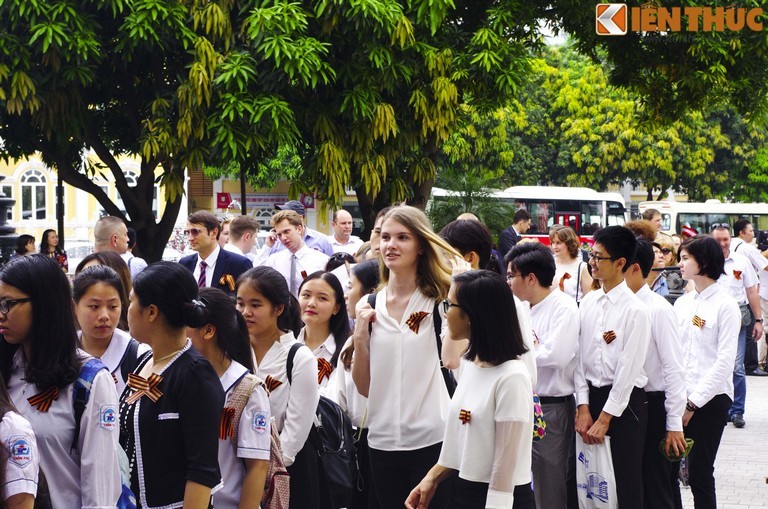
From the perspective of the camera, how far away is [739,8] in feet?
47.6

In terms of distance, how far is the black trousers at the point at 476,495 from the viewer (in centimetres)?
393

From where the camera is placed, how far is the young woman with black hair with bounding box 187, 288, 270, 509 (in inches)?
148

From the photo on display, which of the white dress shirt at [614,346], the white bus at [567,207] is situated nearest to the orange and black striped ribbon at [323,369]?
the white dress shirt at [614,346]

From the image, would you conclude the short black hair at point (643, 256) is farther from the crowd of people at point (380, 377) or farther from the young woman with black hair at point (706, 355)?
the young woman with black hair at point (706, 355)

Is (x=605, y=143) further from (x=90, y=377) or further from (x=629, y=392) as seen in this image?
(x=90, y=377)

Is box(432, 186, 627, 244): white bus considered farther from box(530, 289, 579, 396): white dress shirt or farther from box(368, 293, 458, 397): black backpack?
box(368, 293, 458, 397): black backpack

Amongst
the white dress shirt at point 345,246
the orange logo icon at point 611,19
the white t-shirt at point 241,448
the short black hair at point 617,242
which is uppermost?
the orange logo icon at point 611,19

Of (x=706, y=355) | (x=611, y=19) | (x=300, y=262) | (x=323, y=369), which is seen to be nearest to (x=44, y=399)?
(x=323, y=369)

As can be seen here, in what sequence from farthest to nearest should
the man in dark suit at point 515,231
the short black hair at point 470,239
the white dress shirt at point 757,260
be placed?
the man in dark suit at point 515,231 < the white dress shirt at point 757,260 < the short black hair at point 470,239

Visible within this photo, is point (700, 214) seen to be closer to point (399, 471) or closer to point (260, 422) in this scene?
point (399, 471)

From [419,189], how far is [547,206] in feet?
70.9

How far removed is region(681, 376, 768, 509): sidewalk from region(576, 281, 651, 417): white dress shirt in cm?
244

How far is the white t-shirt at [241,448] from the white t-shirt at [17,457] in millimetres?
930

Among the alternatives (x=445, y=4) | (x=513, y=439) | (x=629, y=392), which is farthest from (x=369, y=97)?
(x=513, y=439)
